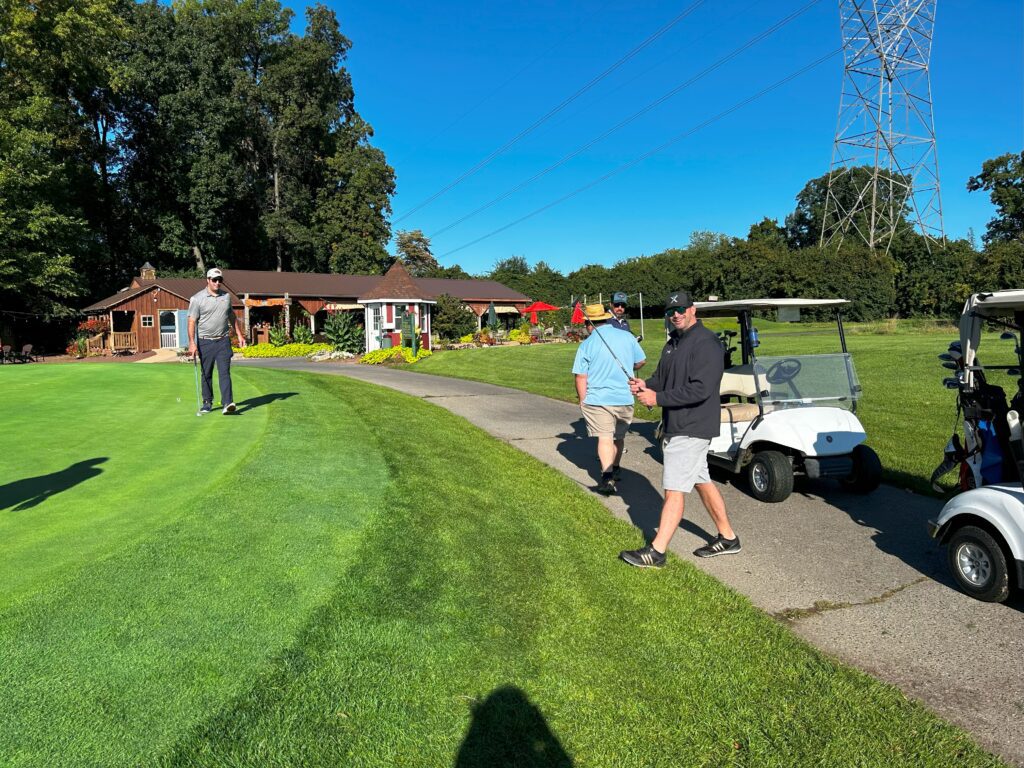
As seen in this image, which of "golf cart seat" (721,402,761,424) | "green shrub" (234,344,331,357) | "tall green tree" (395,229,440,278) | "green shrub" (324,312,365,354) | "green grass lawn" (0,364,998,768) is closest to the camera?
"green grass lawn" (0,364,998,768)

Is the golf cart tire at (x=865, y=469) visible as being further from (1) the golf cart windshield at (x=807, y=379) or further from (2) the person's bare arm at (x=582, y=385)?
(2) the person's bare arm at (x=582, y=385)

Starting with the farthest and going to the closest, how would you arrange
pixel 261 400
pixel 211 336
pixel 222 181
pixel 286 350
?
1. pixel 222 181
2. pixel 286 350
3. pixel 261 400
4. pixel 211 336

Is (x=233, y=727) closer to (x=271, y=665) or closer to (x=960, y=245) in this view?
(x=271, y=665)

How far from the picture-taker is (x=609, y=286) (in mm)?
55625

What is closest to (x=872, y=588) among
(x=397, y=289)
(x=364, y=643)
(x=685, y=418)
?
(x=685, y=418)

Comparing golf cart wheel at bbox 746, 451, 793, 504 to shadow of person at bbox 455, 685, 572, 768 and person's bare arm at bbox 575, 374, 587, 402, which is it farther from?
shadow of person at bbox 455, 685, 572, 768

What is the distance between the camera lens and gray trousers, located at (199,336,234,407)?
328 inches

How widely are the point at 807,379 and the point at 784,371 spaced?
287 mm

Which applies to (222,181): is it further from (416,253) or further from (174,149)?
(416,253)

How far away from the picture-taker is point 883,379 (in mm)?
15742

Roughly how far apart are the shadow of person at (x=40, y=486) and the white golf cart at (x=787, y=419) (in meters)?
5.53

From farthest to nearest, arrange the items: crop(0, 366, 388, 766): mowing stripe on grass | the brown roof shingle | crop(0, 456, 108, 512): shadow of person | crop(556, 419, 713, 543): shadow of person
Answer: the brown roof shingle, crop(556, 419, 713, 543): shadow of person, crop(0, 456, 108, 512): shadow of person, crop(0, 366, 388, 766): mowing stripe on grass

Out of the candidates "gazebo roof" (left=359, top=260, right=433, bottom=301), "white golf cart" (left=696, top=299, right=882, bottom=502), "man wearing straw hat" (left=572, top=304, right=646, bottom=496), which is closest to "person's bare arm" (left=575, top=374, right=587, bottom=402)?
"man wearing straw hat" (left=572, top=304, right=646, bottom=496)

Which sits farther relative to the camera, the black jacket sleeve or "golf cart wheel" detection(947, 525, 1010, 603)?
the black jacket sleeve
